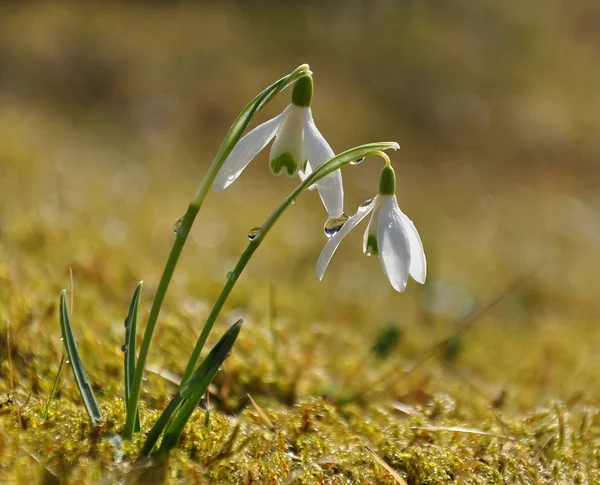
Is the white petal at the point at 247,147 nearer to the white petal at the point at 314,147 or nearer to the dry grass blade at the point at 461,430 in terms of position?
the white petal at the point at 314,147

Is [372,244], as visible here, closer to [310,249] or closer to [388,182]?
[388,182]

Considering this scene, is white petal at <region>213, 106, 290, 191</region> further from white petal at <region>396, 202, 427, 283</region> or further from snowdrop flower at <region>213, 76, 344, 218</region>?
white petal at <region>396, 202, 427, 283</region>

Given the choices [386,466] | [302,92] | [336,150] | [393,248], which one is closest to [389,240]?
[393,248]

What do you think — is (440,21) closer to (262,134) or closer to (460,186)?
(460,186)

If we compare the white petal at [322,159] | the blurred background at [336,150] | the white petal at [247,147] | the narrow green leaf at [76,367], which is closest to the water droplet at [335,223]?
the white petal at [322,159]

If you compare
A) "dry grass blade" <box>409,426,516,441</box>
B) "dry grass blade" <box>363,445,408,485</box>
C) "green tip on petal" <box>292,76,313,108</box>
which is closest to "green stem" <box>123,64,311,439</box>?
"green tip on petal" <box>292,76,313,108</box>

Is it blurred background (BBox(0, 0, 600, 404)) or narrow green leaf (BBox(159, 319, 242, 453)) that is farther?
blurred background (BBox(0, 0, 600, 404))
